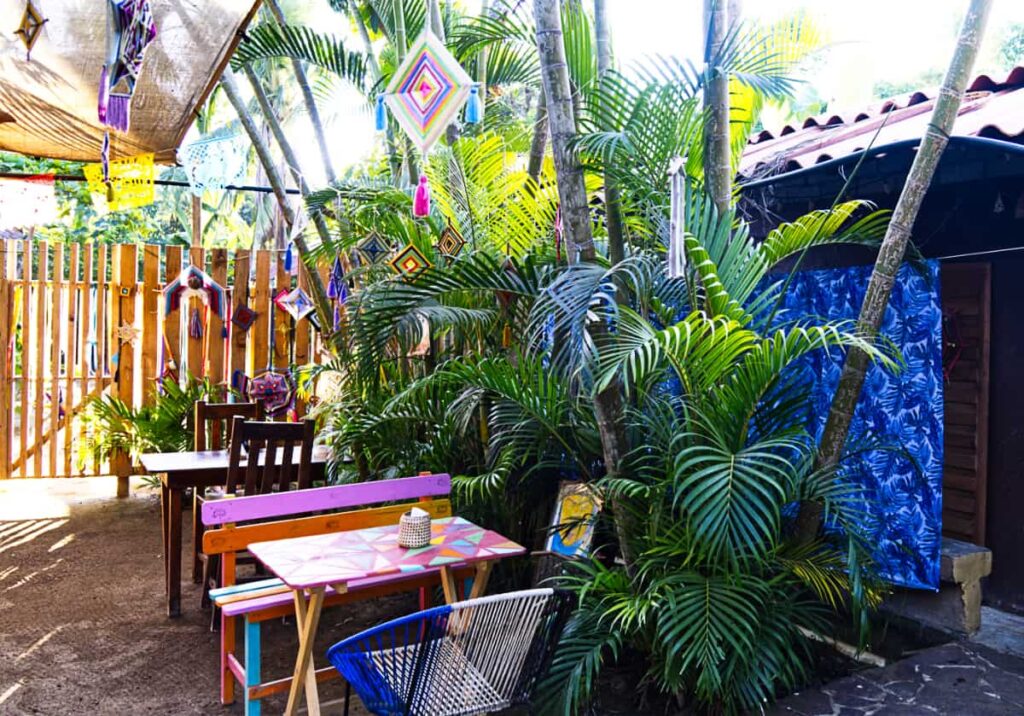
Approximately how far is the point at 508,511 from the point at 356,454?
3.96ft

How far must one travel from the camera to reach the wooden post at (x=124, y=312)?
7598 millimetres

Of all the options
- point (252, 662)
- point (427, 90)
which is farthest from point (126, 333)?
point (252, 662)

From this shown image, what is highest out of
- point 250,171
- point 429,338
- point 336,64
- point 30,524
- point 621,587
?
point 250,171

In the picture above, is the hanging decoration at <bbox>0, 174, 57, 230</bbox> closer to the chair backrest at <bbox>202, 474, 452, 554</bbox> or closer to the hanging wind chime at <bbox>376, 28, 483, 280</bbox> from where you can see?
the hanging wind chime at <bbox>376, 28, 483, 280</bbox>

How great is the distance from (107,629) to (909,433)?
4.04 metres

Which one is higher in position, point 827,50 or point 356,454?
point 827,50

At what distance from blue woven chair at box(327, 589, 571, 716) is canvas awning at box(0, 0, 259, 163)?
8.86ft

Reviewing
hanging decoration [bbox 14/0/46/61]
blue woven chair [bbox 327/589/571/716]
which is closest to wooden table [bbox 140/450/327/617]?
hanging decoration [bbox 14/0/46/61]

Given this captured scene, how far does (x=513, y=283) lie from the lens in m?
4.03

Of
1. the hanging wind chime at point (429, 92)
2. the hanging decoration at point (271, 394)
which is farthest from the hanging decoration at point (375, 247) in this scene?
the hanging decoration at point (271, 394)

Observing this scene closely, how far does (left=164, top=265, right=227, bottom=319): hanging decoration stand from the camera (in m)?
7.47

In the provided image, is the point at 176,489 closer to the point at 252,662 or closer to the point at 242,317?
the point at 252,662

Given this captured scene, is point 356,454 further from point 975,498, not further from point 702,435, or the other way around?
point 975,498

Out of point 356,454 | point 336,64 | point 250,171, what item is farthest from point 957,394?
point 250,171
